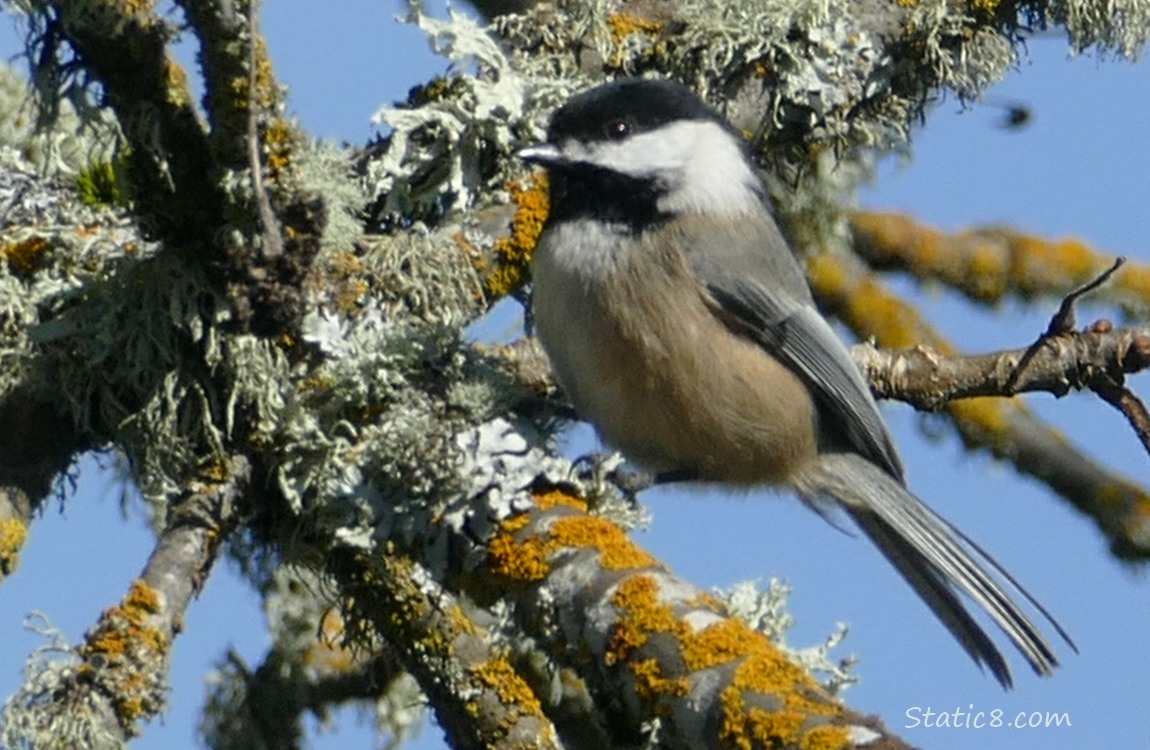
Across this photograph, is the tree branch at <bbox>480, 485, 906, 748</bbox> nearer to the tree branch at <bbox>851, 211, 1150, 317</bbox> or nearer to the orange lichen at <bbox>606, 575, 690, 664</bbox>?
the orange lichen at <bbox>606, 575, 690, 664</bbox>

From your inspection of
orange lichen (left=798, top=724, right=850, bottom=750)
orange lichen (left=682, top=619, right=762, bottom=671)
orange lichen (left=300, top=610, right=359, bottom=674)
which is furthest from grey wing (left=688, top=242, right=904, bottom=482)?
orange lichen (left=798, top=724, right=850, bottom=750)

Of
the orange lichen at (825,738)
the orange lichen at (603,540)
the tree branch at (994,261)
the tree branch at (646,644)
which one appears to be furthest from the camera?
the tree branch at (994,261)

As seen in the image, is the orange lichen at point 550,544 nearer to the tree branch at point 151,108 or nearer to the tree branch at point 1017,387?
the tree branch at point 151,108

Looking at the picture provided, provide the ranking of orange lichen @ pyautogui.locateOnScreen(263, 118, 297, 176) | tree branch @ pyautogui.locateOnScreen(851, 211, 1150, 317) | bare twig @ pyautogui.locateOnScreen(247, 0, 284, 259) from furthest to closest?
tree branch @ pyautogui.locateOnScreen(851, 211, 1150, 317) < orange lichen @ pyautogui.locateOnScreen(263, 118, 297, 176) < bare twig @ pyautogui.locateOnScreen(247, 0, 284, 259)

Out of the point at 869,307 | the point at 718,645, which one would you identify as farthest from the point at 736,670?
the point at 869,307

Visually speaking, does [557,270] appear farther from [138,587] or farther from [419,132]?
[138,587]

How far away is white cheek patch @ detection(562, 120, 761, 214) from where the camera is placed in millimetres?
3029

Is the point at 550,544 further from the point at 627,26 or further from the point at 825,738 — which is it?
the point at 627,26

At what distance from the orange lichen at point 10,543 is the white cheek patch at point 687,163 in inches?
45.4

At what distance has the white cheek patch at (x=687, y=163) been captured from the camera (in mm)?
3029

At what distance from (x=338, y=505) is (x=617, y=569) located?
0.49m

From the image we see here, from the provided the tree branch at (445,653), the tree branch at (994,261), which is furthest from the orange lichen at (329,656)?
the tree branch at (994,261)

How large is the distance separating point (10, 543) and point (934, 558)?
1.62 metres

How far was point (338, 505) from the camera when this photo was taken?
2.55m
